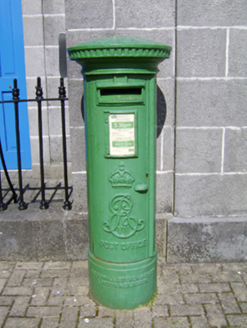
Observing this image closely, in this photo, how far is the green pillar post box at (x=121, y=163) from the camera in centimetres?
242

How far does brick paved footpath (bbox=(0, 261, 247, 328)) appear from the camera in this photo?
273 cm

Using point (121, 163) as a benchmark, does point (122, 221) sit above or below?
below

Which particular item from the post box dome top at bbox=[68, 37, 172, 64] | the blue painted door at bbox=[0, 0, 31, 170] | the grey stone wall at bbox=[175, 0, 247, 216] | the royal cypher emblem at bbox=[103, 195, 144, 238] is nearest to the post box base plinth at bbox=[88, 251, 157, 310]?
the royal cypher emblem at bbox=[103, 195, 144, 238]

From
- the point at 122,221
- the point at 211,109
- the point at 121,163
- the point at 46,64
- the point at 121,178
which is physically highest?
the point at 46,64

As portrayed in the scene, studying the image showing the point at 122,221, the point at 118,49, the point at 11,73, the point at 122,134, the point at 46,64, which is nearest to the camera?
the point at 118,49

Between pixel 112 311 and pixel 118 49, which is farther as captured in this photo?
pixel 112 311

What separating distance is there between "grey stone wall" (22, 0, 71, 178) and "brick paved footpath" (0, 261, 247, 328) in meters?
2.16

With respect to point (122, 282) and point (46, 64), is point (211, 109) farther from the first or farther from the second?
point (46, 64)

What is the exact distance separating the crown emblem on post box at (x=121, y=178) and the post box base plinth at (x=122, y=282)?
619 millimetres

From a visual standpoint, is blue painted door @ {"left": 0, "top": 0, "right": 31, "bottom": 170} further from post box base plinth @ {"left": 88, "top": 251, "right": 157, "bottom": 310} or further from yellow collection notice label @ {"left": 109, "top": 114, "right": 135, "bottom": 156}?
yellow collection notice label @ {"left": 109, "top": 114, "right": 135, "bottom": 156}

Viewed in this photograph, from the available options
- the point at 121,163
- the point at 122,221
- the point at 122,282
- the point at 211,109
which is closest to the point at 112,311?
the point at 122,282

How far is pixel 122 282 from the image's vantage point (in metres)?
2.77

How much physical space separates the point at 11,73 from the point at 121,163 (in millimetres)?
3430

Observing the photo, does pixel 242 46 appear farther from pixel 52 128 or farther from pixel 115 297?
pixel 52 128
